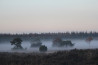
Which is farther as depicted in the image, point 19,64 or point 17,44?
point 17,44

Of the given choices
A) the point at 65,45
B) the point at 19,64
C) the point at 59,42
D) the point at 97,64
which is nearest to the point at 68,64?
the point at 97,64

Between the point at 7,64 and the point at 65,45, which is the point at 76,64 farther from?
the point at 65,45

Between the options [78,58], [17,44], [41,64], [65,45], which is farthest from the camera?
[65,45]

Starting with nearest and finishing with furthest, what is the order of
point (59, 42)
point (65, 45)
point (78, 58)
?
point (78, 58) → point (65, 45) → point (59, 42)

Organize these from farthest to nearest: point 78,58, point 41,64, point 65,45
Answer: point 65,45, point 78,58, point 41,64

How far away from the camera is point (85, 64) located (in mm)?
26000

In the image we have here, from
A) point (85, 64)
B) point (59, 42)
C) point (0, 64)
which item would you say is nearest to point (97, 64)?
point (85, 64)

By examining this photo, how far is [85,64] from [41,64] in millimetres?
5464

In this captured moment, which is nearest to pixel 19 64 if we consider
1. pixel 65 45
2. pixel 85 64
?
pixel 85 64

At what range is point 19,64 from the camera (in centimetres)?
2542

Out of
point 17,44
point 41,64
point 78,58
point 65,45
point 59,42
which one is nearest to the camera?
point 41,64

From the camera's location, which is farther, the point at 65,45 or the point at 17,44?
the point at 65,45

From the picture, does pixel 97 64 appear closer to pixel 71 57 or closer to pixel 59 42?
pixel 71 57

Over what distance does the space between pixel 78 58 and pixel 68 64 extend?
4893 millimetres
